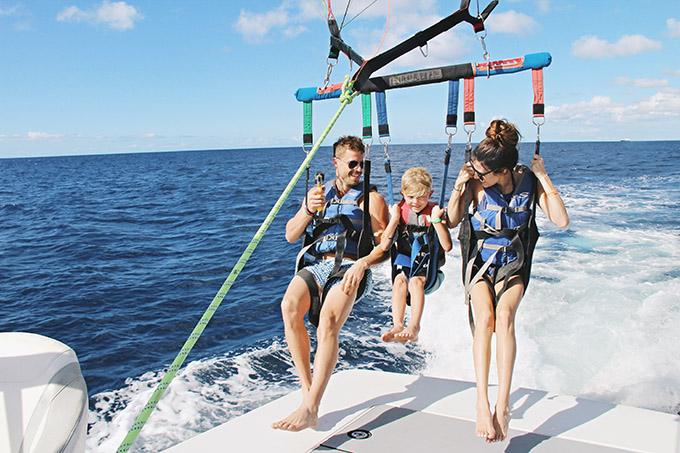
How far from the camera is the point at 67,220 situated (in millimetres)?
18422

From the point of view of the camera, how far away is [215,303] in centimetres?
287

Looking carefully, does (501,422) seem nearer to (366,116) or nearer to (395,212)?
(395,212)

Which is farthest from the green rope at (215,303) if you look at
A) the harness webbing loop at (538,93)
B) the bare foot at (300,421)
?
the harness webbing loop at (538,93)

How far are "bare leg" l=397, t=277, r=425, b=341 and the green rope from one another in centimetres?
122

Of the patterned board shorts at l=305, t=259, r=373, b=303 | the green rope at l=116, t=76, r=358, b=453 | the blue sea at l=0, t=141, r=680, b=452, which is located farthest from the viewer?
the blue sea at l=0, t=141, r=680, b=452

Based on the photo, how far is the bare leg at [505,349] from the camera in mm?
2672

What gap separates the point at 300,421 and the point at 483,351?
1.08m

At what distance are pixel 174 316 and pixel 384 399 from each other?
20.0 feet

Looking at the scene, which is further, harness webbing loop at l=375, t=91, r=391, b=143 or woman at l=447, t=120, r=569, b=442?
harness webbing loop at l=375, t=91, r=391, b=143

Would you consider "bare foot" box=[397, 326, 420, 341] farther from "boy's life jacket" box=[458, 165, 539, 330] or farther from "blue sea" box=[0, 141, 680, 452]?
"blue sea" box=[0, 141, 680, 452]

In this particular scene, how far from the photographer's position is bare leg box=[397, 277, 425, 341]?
3520 mm

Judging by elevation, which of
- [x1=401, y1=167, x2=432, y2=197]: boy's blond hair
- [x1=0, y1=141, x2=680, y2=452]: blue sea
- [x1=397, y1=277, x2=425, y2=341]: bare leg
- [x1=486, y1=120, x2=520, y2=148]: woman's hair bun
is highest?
[x1=486, y1=120, x2=520, y2=148]: woman's hair bun

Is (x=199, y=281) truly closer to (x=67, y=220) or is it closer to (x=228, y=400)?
(x=228, y=400)

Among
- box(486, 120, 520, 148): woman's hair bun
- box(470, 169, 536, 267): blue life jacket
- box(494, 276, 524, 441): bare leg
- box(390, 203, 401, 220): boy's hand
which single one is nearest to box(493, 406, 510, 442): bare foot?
box(494, 276, 524, 441): bare leg
